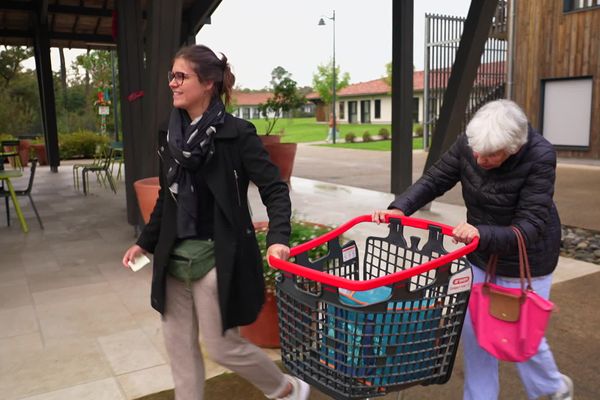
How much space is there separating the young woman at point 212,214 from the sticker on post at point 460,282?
0.58m

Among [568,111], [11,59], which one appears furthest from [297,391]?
[11,59]

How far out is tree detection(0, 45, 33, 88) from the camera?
91.0 feet

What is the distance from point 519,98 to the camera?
17.8m

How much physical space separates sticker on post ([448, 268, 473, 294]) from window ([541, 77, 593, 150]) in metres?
15.8

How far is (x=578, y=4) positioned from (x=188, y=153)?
16.7 m

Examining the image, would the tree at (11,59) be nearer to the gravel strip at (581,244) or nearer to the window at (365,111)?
the gravel strip at (581,244)

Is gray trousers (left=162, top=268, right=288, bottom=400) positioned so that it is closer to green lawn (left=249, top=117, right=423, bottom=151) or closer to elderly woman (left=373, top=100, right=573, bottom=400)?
elderly woman (left=373, top=100, right=573, bottom=400)

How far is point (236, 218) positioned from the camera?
82.7 inches

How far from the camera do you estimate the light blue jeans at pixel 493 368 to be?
2.25m

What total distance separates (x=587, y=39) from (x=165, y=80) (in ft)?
44.7

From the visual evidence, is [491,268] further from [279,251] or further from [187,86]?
[187,86]

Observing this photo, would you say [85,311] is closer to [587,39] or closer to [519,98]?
[587,39]

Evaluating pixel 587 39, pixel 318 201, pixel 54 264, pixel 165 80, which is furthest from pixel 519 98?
pixel 54 264

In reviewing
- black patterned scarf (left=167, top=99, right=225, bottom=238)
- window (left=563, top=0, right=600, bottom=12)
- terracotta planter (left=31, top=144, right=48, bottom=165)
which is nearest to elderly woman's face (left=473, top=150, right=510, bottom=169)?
black patterned scarf (left=167, top=99, right=225, bottom=238)
